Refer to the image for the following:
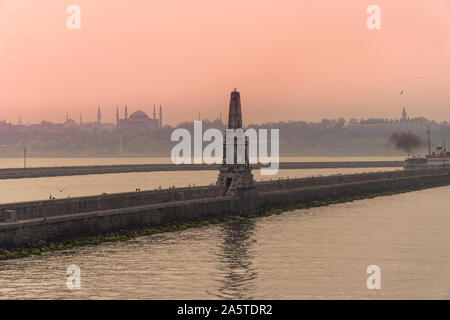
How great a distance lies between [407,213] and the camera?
228 feet

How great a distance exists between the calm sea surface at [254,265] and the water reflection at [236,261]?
0.16ft

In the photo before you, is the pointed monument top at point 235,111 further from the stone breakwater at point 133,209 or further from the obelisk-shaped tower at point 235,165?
the stone breakwater at point 133,209

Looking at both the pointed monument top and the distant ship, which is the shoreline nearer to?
the pointed monument top

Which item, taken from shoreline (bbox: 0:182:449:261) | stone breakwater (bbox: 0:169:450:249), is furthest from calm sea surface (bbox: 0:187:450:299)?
stone breakwater (bbox: 0:169:450:249)

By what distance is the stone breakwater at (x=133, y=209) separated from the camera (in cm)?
4288

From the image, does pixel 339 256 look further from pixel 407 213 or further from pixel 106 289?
pixel 407 213

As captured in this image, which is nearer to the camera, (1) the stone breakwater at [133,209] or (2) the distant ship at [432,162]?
(1) the stone breakwater at [133,209]

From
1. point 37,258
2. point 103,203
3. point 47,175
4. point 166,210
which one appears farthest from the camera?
point 47,175

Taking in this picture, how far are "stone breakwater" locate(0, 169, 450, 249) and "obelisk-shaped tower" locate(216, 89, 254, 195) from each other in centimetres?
82

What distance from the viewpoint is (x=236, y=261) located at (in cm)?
4038

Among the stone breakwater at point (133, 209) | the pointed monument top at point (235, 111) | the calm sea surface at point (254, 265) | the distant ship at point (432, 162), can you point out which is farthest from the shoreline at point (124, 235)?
the distant ship at point (432, 162)

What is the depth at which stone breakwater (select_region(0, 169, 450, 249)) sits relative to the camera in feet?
141
